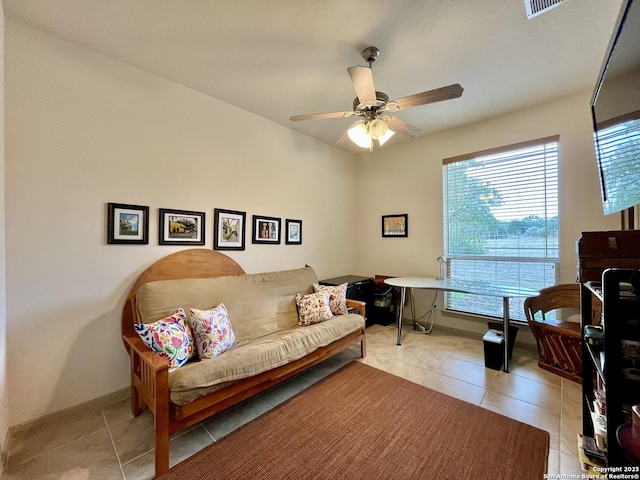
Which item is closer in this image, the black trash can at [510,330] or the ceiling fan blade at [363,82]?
the ceiling fan blade at [363,82]

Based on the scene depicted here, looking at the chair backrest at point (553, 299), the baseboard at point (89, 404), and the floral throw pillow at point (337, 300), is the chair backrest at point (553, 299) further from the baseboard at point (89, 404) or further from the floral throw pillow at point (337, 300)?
the baseboard at point (89, 404)

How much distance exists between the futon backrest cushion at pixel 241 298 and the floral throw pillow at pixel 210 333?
20 centimetres

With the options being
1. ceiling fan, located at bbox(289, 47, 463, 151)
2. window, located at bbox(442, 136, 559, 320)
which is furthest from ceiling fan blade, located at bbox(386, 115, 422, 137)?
window, located at bbox(442, 136, 559, 320)

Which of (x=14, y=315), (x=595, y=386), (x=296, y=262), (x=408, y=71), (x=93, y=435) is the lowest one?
(x=93, y=435)

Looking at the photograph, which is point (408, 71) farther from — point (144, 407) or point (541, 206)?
point (144, 407)

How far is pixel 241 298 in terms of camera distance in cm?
246

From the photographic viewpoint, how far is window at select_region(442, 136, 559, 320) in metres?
2.87

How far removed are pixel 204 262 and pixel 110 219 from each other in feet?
2.68

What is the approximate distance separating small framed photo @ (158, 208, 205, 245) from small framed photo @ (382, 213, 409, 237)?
265 centimetres

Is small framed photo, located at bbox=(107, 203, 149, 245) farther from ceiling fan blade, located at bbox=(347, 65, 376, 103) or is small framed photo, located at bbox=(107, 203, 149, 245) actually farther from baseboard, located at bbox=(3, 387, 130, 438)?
ceiling fan blade, located at bbox=(347, 65, 376, 103)

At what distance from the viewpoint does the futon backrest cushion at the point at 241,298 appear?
200 centimetres

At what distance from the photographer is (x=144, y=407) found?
6.50 feet

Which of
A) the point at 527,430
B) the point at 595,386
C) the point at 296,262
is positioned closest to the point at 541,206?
the point at 595,386

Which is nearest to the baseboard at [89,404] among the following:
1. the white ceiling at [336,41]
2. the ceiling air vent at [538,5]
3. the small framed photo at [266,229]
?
the small framed photo at [266,229]
